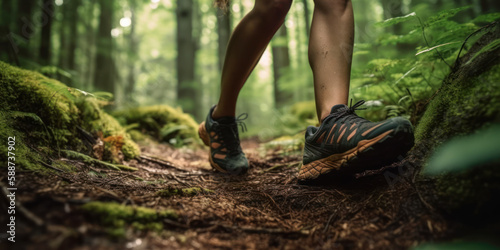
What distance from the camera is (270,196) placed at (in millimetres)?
1539

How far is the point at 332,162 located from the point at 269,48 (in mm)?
10845

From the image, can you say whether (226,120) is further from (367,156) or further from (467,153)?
(467,153)

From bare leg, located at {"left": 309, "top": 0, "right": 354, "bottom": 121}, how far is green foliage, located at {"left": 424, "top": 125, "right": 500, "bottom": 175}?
61 centimetres

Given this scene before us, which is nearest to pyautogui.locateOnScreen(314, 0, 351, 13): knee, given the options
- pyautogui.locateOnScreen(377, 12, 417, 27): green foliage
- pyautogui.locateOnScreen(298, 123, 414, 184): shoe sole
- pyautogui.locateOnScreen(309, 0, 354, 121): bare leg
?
pyautogui.locateOnScreen(309, 0, 354, 121): bare leg

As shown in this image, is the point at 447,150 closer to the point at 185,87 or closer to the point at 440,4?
the point at 185,87

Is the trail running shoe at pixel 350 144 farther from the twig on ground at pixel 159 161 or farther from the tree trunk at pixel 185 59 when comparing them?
the tree trunk at pixel 185 59

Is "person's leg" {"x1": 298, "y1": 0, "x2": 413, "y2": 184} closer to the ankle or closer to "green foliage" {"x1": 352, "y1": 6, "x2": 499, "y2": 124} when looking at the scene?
"green foliage" {"x1": 352, "y1": 6, "x2": 499, "y2": 124}

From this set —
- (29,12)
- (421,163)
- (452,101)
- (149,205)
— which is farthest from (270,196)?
(29,12)

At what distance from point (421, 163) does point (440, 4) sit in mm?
12384

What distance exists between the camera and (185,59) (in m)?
8.07

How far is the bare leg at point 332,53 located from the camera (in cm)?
162

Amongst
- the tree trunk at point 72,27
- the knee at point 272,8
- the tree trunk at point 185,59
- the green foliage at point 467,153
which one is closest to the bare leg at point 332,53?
the knee at point 272,8

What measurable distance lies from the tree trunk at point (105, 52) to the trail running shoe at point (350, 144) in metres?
8.70

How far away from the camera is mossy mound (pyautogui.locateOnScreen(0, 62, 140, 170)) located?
145 cm
